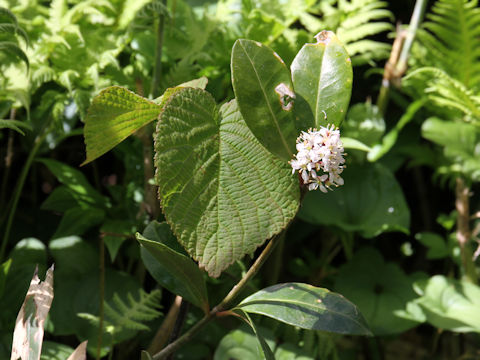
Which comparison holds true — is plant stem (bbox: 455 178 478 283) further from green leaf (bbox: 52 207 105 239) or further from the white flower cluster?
green leaf (bbox: 52 207 105 239)

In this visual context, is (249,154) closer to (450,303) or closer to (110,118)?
(110,118)

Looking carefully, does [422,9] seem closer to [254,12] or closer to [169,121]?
[254,12]

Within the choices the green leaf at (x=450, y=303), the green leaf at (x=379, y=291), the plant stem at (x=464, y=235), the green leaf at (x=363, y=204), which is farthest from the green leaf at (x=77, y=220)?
the plant stem at (x=464, y=235)

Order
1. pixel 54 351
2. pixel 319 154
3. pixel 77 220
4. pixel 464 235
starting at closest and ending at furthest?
1. pixel 319 154
2. pixel 54 351
3. pixel 77 220
4. pixel 464 235

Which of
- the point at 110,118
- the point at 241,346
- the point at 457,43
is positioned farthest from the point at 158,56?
the point at 457,43

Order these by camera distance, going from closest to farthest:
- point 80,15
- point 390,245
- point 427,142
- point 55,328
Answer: point 55,328 → point 80,15 → point 427,142 → point 390,245

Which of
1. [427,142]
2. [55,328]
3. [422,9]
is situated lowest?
[55,328]

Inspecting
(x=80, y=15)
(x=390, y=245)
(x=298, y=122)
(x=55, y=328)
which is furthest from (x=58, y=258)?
(x=390, y=245)
